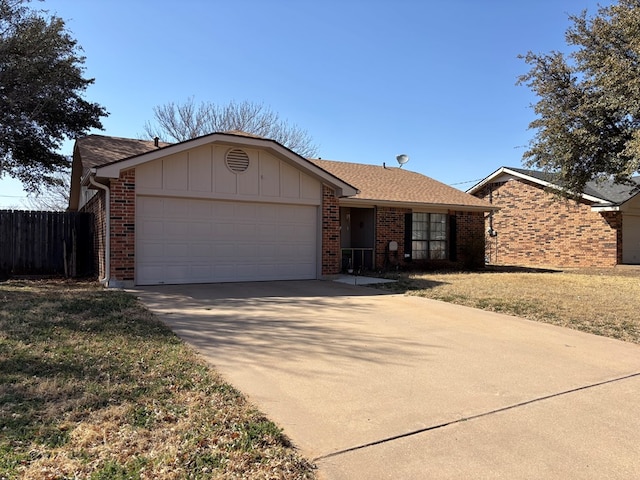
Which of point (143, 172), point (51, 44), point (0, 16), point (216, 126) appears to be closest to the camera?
point (143, 172)

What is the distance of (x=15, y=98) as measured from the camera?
14.5 m

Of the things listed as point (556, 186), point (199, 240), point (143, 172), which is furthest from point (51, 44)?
point (556, 186)

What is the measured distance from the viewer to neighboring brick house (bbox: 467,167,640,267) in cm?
2000

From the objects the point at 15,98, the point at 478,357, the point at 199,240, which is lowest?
the point at 478,357

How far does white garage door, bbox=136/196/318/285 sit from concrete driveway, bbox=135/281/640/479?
3.14 metres

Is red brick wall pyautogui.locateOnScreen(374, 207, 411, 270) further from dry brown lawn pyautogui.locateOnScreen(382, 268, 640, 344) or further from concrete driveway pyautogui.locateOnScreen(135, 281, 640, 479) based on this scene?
concrete driveway pyautogui.locateOnScreen(135, 281, 640, 479)

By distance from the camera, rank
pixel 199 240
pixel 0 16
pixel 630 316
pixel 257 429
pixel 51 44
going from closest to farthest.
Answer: pixel 257 429 → pixel 630 316 → pixel 199 240 → pixel 0 16 → pixel 51 44

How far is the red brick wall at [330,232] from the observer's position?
41.4 feet

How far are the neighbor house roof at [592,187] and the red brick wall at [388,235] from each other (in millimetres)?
6724

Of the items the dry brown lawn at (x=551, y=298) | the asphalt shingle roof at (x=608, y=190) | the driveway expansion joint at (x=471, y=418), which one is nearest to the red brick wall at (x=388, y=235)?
the dry brown lawn at (x=551, y=298)

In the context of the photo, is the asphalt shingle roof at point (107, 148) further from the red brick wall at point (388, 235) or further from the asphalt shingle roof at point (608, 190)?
the asphalt shingle roof at point (608, 190)

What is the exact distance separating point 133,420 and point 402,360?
287cm

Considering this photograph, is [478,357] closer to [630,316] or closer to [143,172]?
[630,316]

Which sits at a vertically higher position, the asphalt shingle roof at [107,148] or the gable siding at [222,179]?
the asphalt shingle roof at [107,148]
